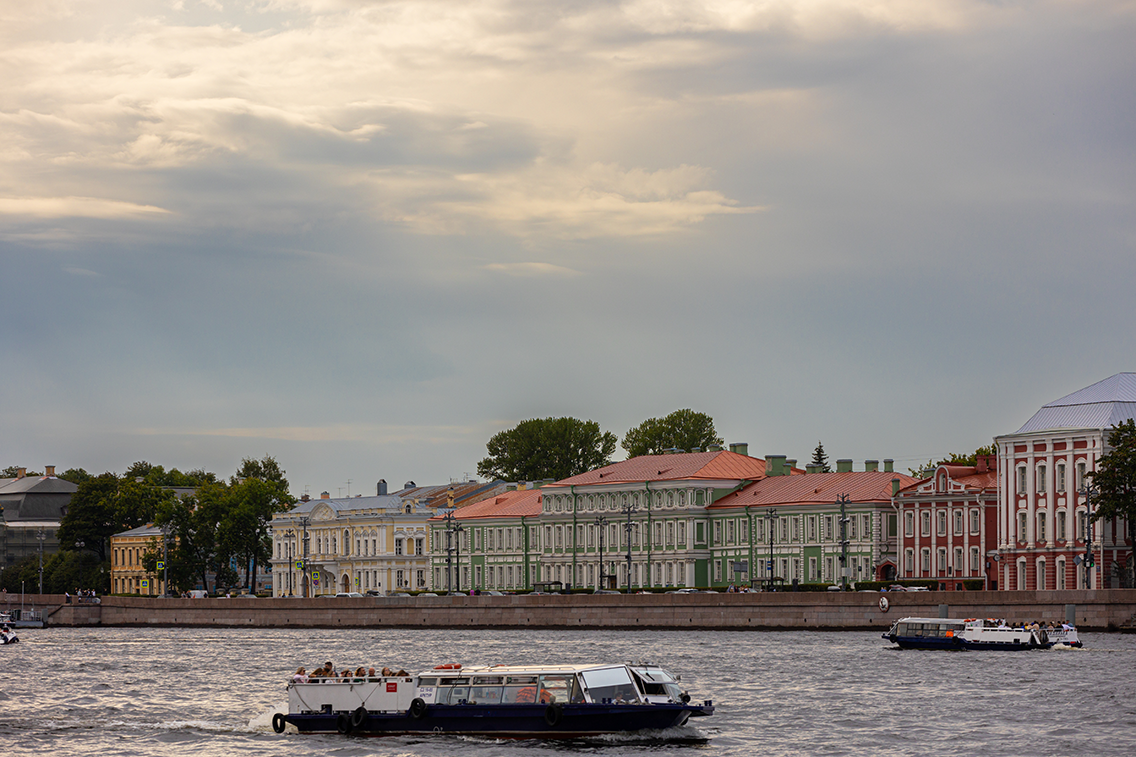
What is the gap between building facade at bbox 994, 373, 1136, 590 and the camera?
98688mm

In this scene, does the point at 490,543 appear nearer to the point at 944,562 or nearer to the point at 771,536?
the point at 771,536

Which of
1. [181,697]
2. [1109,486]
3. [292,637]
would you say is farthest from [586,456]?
[181,697]

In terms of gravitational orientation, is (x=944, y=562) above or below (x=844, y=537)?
below

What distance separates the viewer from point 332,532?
15438 centimetres

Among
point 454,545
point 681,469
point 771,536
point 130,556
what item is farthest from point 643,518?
point 130,556

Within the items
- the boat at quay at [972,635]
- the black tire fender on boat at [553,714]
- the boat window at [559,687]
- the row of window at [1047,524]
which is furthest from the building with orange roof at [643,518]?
the black tire fender on boat at [553,714]

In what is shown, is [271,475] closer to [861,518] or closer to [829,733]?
[861,518]

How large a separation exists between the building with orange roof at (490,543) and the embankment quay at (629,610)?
20432mm

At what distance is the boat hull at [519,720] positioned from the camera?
139 feet

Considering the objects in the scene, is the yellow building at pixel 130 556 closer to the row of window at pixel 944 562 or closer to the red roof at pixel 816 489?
the red roof at pixel 816 489

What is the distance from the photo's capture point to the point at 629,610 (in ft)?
329

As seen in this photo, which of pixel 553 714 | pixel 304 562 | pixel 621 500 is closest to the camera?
pixel 553 714

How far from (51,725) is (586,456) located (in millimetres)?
114421

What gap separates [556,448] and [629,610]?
62424 millimetres
